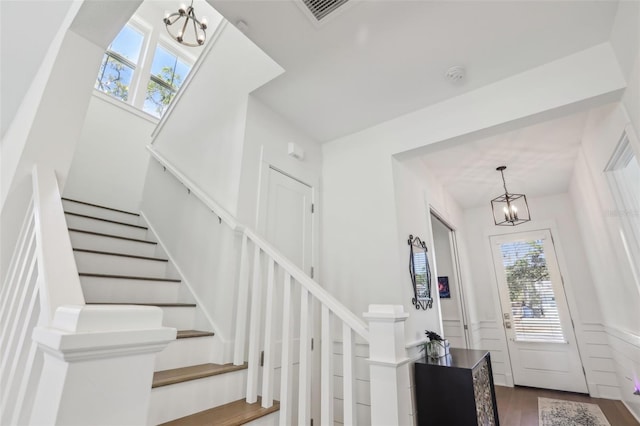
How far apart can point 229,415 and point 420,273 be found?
1958mm

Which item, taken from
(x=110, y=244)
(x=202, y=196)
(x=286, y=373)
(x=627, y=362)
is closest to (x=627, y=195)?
(x=627, y=362)

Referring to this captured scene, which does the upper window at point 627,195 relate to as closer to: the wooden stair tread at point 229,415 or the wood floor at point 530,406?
the wood floor at point 530,406

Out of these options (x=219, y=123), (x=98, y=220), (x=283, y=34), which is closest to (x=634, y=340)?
(x=283, y=34)

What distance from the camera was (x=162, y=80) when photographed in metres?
5.26

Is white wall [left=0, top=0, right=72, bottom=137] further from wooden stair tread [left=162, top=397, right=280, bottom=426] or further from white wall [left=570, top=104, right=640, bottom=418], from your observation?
white wall [left=570, top=104, right=640, bottom=418]

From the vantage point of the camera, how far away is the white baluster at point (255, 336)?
1692 mm

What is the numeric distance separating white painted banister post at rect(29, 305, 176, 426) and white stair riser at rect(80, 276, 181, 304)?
174 centimetres

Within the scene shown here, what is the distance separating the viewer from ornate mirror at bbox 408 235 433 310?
8.65 feet

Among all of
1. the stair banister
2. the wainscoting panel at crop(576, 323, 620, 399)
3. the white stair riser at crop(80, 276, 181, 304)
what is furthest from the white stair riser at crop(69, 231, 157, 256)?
the wainscoting panel at crop(576, 323, 620, 399)

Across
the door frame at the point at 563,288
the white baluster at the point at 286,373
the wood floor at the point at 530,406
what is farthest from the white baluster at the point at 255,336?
the door frame at the point at 563,288

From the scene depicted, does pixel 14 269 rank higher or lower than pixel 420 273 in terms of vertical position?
lower

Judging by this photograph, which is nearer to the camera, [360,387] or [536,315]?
[360,387]

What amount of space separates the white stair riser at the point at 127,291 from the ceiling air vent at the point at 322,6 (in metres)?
2.21

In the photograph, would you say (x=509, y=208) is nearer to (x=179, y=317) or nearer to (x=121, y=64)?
(x=179, y=317)
